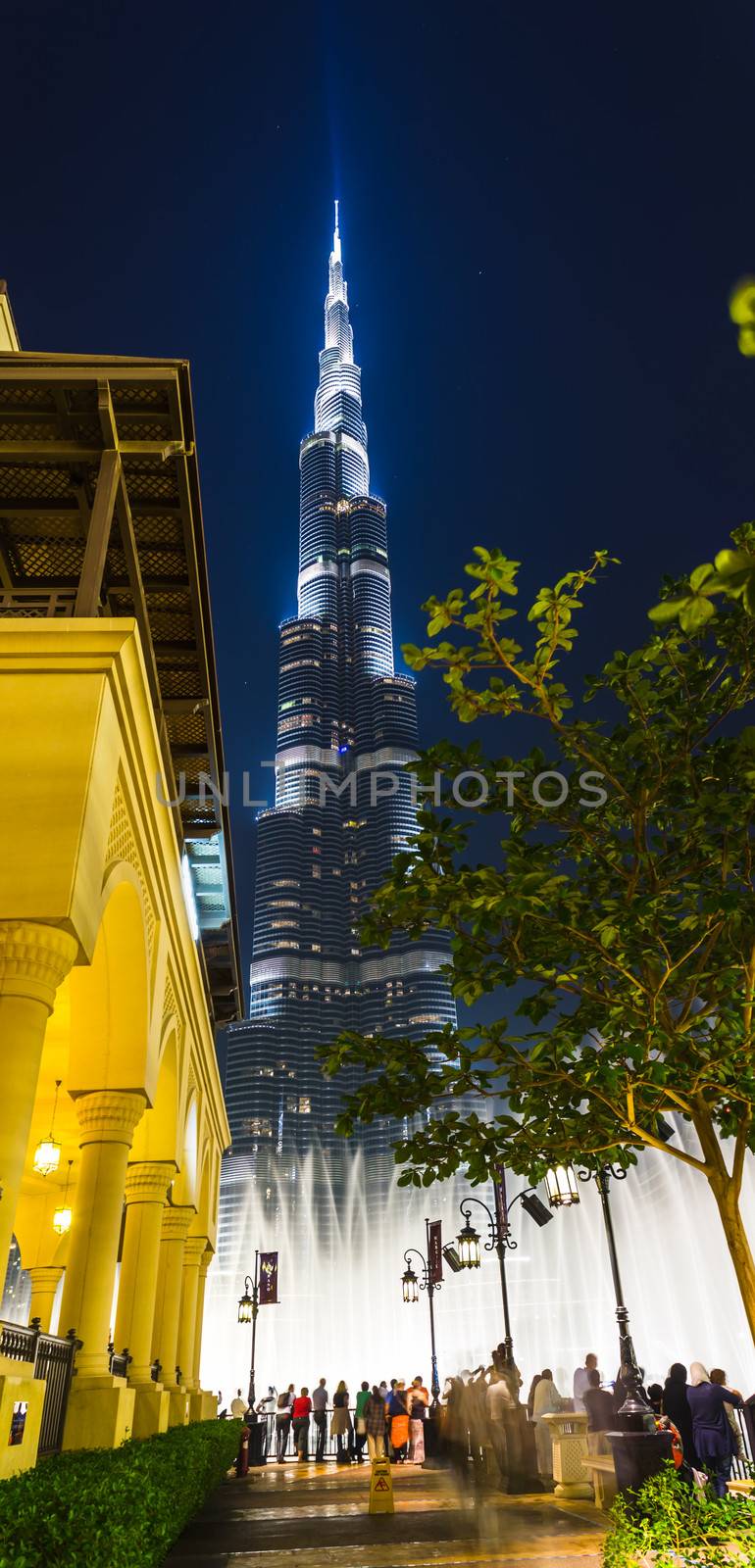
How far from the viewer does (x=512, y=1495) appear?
38.0 ft

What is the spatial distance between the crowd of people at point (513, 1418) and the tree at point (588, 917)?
9.84 ft

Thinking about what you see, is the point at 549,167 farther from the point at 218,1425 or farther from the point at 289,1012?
the point at 218,1425

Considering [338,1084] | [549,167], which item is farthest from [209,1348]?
[549,167]

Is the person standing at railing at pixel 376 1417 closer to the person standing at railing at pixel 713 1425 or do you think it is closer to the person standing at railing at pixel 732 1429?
the person standing at railing at pixel 732 1429

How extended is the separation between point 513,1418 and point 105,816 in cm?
951

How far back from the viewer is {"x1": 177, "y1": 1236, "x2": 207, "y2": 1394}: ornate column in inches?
669

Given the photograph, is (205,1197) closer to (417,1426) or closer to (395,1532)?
(417,1426)

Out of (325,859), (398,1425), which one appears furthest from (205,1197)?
(325,859)

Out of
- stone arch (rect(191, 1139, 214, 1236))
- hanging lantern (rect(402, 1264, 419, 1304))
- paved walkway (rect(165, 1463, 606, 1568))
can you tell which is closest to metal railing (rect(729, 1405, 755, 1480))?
paved walkway (rect(165, 1463, 606, 1568))

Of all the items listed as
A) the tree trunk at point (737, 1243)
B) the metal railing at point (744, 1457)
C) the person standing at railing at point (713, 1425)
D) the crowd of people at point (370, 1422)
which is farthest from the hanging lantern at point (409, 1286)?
the tree trunk at point (737, 1243)

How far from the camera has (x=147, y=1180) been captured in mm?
11977

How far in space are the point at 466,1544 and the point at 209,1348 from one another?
269 ft

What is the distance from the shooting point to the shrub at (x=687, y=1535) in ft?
14.0

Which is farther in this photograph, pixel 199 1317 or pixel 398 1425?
pixel 199 1317
